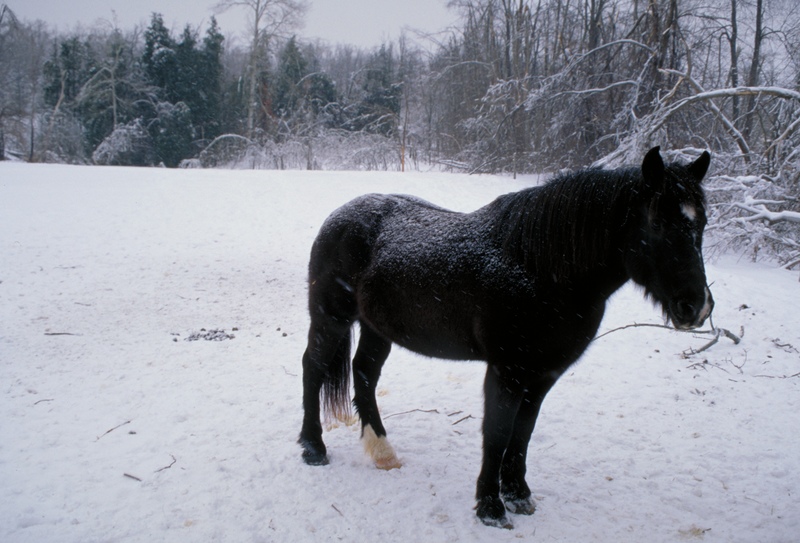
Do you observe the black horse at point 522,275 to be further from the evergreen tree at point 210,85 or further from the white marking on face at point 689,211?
the evergreen tree at point 210,85

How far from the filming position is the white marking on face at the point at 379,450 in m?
3.00

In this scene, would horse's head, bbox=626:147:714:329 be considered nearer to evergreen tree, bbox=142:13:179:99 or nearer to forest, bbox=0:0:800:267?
forest, bbox=0:0:800:267

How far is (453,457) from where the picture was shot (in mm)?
3111

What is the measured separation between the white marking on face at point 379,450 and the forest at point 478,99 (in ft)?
19.9

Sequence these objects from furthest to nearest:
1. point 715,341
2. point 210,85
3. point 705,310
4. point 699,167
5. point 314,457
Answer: point 210,85 < point 715,341 < point 314,457 < point 699,167 < point 705,310

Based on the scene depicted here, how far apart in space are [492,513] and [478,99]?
55.7ft

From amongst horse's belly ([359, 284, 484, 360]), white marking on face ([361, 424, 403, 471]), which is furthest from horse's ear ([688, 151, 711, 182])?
white marking on face ([361, 424, 403, 471])

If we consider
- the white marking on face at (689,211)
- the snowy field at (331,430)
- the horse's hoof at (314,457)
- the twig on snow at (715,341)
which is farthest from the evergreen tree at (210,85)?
the white marking on face at (689,211)

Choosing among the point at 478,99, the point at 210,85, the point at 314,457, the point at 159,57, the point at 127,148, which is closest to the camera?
the point at 314,457

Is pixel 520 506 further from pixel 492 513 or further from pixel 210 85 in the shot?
pixel 210 85

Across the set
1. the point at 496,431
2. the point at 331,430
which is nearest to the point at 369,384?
the point at 331,430

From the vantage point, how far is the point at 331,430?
3500 millimetres

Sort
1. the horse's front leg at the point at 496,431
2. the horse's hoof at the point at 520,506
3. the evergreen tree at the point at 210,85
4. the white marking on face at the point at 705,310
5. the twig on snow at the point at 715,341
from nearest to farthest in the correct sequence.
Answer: the white marking on face at the point at 705,310 < the horse's front leg at the point at 496,431 < the horse's hoof at the point at 520,506 < the twig on snow at the point at 715,341 < the evergreen tree at the point at 210,85

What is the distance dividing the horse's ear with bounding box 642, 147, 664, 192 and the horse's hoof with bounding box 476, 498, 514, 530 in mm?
1750
